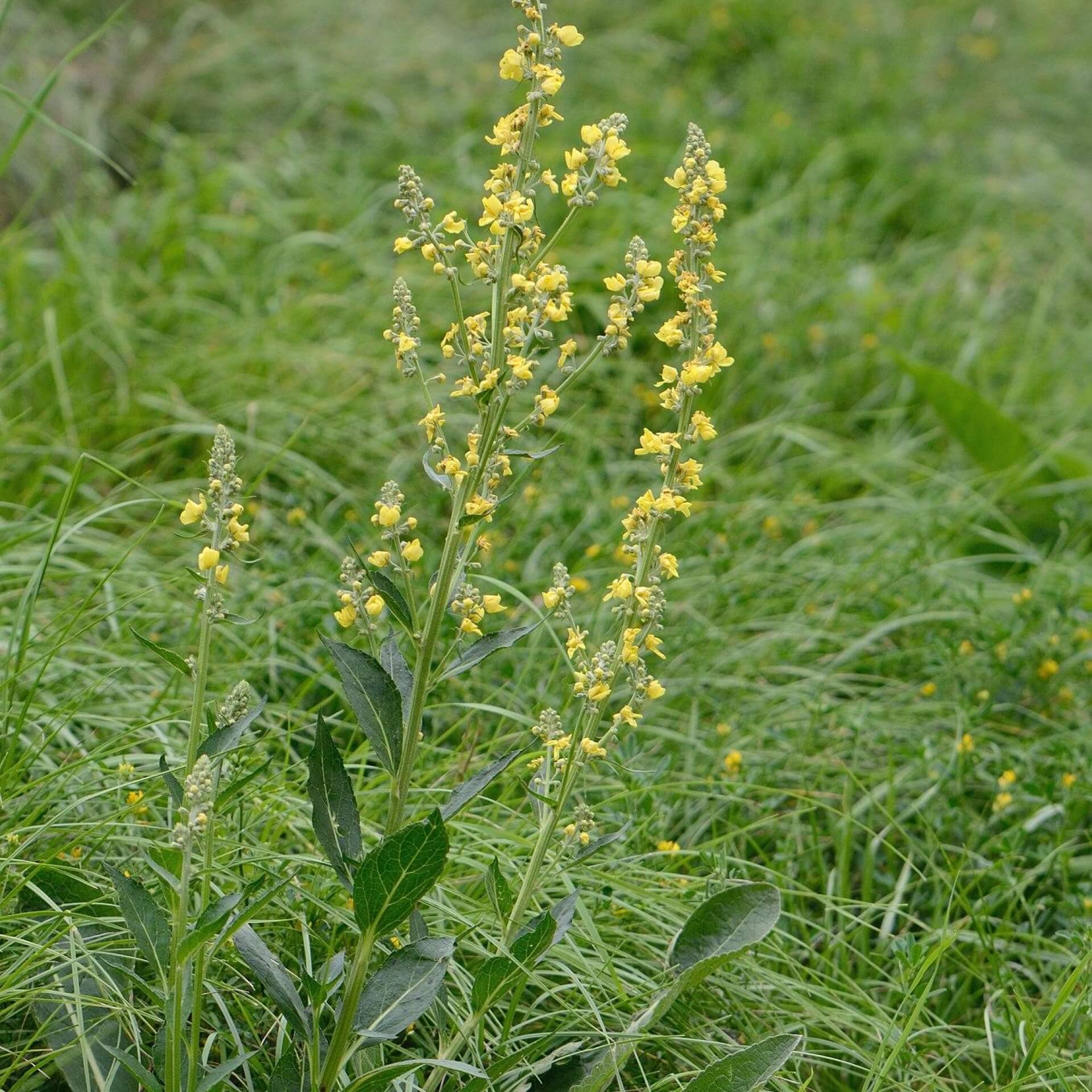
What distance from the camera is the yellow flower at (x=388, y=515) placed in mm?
1491

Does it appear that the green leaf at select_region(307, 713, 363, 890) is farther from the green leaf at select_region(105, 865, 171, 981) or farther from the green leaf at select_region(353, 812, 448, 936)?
the green leaf at select_region(105, 865, 171, 981)

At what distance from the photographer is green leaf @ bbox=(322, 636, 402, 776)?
1450 millimetres

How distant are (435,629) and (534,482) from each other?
1.92 metres

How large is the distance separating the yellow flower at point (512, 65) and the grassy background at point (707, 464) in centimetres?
78

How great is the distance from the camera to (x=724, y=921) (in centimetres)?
168

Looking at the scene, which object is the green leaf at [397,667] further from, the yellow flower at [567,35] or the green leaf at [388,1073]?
the yellow flower at [567,35]

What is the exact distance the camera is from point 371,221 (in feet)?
14.6

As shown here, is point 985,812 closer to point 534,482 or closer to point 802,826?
point 802,826

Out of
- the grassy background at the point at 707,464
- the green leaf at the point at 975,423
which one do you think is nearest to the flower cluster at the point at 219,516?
the grassy background at the point at 707,464

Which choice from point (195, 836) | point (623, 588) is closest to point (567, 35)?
point (623, 588)

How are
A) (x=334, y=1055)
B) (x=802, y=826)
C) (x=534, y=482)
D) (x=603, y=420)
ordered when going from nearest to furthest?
(x=334, y=1055)
(x=802, y=826)
(x=534, y=482)
(x=603, y=420)

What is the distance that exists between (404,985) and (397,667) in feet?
1.22

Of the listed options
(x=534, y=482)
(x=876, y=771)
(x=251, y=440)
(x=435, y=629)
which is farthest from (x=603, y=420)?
(x=435, y=629)

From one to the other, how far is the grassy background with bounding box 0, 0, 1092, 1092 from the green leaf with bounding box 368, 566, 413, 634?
0.46 meters
